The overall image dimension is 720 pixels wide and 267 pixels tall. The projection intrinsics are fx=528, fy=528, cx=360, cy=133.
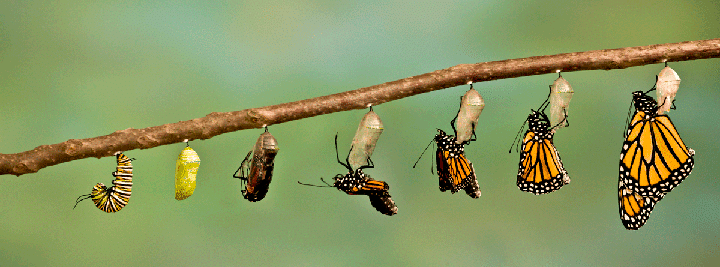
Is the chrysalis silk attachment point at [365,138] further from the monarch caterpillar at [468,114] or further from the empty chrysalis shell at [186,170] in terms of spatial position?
the empty chrysalis shell at [186,170]

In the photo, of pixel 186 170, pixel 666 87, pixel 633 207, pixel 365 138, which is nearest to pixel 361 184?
pixel 365 138

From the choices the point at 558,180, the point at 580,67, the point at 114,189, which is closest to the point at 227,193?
the point at 114,189

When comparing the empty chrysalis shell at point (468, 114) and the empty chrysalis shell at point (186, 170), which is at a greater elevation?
the empty chrysalis shell at point (468, 114)

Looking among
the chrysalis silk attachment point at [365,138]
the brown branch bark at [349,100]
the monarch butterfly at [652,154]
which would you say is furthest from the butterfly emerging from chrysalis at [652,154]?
the chrysalis silk attachment point at [365,138]

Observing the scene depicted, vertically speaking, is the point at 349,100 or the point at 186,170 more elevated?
the point at 349,100

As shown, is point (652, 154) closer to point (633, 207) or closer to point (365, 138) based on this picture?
point (633, 207)

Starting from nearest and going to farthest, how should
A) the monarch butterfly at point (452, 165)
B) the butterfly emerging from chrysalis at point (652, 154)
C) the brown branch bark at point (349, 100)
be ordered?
1. the butterfly emerging from chrysalis at point (652, 154)
2. the brown branch bark at point (349, 100)
3. the monarch butterfly at point (452, 165)

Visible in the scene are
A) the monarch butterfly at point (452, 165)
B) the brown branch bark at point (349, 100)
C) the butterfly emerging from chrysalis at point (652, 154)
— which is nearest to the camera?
the butterfly emerging from chrysalis at point (652, 154)
